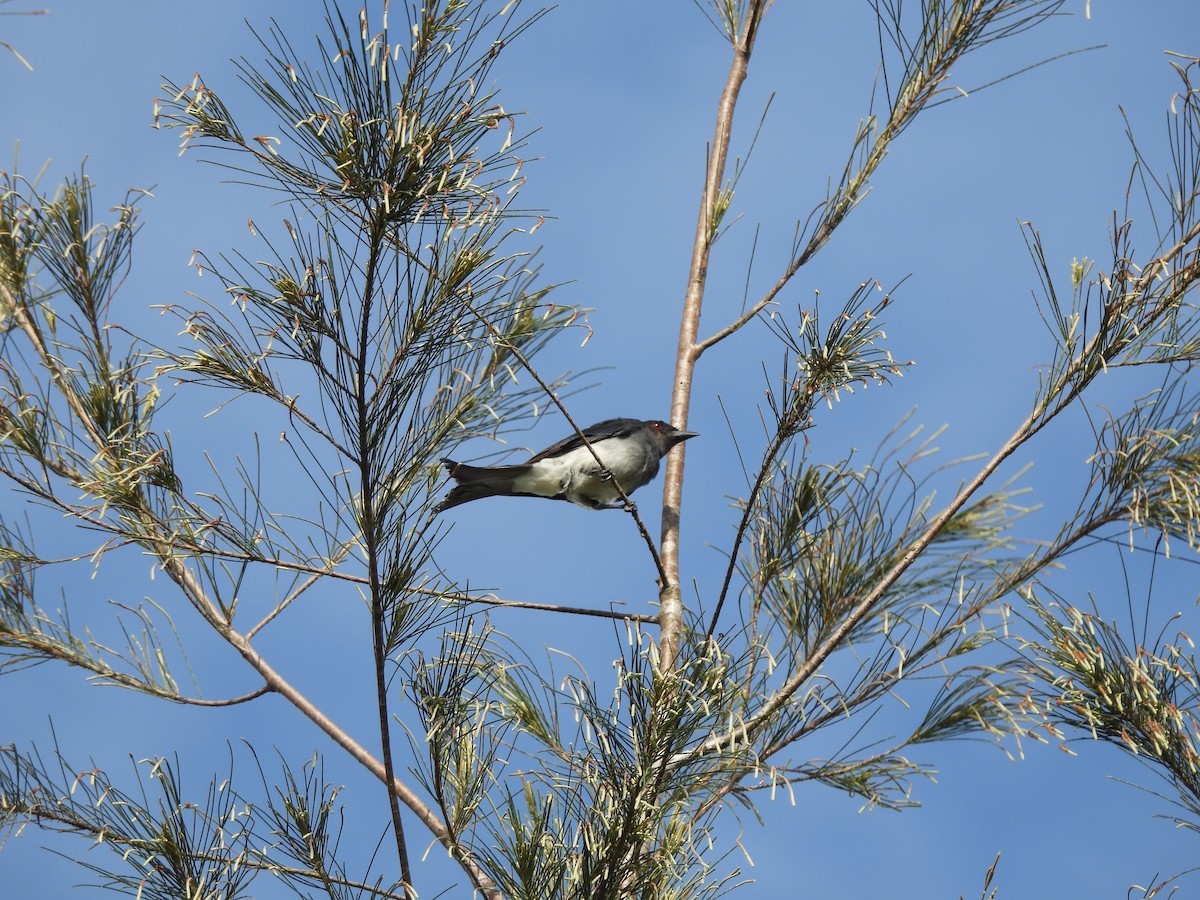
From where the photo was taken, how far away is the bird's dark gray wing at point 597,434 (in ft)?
16.0

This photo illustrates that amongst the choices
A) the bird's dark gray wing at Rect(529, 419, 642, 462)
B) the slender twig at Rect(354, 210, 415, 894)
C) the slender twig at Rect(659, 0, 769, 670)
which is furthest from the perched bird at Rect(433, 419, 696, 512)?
the slender twig at Rect(354, 210, 415, 894)

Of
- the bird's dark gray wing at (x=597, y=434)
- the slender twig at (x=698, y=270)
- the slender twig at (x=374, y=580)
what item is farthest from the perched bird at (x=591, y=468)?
the slender twig at (x=374, y=580)

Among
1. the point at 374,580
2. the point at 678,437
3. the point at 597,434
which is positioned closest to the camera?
the point at 374,580

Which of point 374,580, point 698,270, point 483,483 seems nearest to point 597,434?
point 483,483

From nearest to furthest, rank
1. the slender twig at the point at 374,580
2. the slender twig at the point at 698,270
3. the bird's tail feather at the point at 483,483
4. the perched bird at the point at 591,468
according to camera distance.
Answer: the slender twig at the point at 374,580 → the slender twig at the point at 698,270 → the bird's tail feather at the point at 483,483 → the perched bird at the point at 591,468

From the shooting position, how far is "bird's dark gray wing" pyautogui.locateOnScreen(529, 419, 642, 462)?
16.0 ft

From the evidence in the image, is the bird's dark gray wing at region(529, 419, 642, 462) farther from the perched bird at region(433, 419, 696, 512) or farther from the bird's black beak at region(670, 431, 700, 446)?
the bird's black beak at region(670, 431, 700, 446)

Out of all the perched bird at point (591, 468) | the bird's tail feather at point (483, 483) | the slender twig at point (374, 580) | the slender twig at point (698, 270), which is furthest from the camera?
the perched bird at point (591, 468)

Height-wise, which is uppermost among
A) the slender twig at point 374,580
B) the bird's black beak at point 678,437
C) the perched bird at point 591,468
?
the perched bird at point 591,468

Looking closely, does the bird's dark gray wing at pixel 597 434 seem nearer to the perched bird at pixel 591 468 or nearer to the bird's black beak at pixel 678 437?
the perched bird at pixel 591 468

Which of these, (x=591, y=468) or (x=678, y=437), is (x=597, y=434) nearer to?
(x=591, y=468)

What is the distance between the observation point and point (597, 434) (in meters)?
5.17

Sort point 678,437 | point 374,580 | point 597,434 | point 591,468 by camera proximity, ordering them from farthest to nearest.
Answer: point 597,434 < point 591,468 < point 678,437 < point 374,580

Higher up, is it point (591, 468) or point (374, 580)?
point (591, 468)
